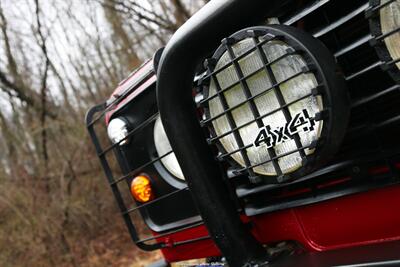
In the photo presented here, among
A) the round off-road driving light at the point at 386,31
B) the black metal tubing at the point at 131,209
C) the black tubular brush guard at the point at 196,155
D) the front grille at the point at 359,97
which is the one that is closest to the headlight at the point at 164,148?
the black metal tubing at the point at 131,209

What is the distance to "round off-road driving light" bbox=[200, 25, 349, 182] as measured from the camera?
4.17 ft

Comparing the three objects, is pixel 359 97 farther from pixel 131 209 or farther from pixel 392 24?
pixel 131 209

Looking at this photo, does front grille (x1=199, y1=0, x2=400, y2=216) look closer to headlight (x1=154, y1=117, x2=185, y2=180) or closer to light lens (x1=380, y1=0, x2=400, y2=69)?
light lens (x1=380, y1=0, x2=400, y2=69)

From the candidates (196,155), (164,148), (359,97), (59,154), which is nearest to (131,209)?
(164,148)

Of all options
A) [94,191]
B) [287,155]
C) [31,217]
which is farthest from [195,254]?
[94,191]

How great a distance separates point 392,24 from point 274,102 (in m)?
0.39

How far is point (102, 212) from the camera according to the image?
10039 mm

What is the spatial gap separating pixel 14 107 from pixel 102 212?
305cm

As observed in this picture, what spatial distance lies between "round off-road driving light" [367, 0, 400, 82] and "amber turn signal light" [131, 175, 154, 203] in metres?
1.29

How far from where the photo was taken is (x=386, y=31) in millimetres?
1204

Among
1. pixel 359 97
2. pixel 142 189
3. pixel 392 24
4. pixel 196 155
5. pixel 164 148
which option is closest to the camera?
pixel 392 24

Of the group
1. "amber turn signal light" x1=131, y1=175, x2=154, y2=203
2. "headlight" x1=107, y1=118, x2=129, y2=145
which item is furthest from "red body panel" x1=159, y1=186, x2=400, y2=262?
"headlight" x1=107, y1=118, x2=129, y2=145

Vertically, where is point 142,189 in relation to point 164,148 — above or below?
below

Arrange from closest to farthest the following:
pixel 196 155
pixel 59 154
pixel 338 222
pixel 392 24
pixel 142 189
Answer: pixel 392 24, pixel 338 222, pixel 196 155, pixel 142 189, pixel 59 154
